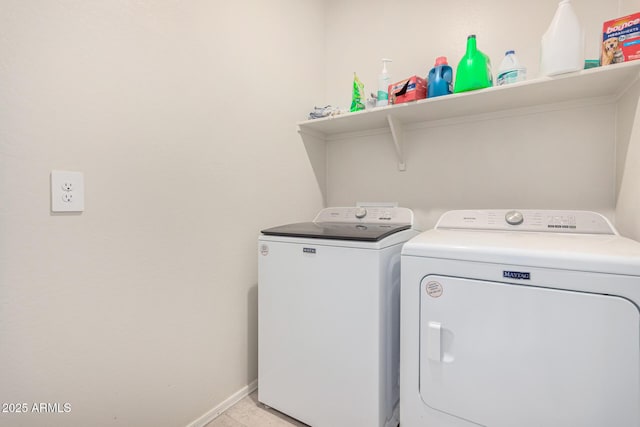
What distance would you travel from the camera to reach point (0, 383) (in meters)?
0.91

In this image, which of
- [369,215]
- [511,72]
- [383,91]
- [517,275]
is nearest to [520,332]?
[517,275]

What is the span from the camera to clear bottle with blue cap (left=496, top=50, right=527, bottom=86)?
1378 millimetres

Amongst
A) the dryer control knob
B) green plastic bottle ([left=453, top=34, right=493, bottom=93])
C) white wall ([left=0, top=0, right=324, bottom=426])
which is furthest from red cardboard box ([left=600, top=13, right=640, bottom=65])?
white wall ([left=0, top=0, right=324, bottom=426])

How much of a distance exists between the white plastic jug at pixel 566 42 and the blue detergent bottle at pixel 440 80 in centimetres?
44

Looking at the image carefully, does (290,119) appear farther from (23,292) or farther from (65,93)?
(23,292)

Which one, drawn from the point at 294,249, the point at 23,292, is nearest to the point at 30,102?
the point at 23,292

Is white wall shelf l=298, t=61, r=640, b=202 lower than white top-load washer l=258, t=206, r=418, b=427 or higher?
higher

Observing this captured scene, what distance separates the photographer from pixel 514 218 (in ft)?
4.76

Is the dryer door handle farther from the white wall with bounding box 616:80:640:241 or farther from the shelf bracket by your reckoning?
the shelf bracket

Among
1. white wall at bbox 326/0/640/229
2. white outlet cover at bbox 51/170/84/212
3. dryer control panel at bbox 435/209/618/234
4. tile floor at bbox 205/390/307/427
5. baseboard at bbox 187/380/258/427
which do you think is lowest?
tile floor at bbox 205/390/307/427

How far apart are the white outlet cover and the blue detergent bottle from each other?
1674 mm

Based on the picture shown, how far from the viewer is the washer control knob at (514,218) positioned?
1444 millimetres

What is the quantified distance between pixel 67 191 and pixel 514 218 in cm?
192

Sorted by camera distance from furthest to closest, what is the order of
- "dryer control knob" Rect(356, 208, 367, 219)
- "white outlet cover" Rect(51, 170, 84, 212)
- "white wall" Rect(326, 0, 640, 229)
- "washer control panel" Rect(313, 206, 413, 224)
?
"dryer control knob" Rect(356, 208, 367, 219) → "washer control panel" Rect(313, 206, 413, 224) → "white wall" Rect(326, 0, 640, 229) → "white outlet cover" Rect(51, 170, 84, 212)
